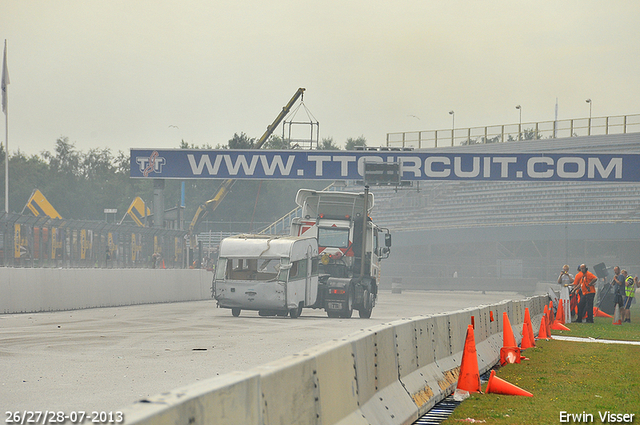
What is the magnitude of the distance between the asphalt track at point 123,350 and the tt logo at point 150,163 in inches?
681

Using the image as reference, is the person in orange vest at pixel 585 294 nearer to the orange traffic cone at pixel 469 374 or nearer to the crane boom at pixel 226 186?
the orange traffic cone at pixel 469 374

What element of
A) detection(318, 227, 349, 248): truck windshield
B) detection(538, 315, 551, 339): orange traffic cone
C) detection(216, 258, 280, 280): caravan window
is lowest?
detection(538, 315, 551, 339): orange traffic cone

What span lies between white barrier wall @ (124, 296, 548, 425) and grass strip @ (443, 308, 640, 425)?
0.53m

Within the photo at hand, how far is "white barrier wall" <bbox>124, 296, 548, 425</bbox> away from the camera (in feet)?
12.8

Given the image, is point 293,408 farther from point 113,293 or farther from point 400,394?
point 113,293

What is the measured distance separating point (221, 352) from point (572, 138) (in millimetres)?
56777

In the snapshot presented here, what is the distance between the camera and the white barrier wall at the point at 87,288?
23.0 meters

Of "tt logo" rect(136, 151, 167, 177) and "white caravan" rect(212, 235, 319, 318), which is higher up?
"tt logo" rect(136, 151, 167, 177)

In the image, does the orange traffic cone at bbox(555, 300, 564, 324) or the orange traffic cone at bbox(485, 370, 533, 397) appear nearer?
the orange traffic cone at bbox(485, 370, 533, 397)

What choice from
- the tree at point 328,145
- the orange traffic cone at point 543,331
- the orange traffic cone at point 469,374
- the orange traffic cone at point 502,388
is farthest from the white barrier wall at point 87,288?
the tree at point 328,145

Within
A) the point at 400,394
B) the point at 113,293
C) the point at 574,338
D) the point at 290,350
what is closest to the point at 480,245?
the point at 113,293

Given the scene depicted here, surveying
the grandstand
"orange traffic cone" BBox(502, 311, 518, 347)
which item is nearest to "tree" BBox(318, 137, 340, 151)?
the grandstand

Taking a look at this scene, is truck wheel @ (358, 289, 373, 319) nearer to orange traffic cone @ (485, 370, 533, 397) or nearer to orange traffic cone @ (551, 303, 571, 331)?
orange traffic cone @ (551, 303, 571, 331)

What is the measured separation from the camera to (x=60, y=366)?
39.4 ft
